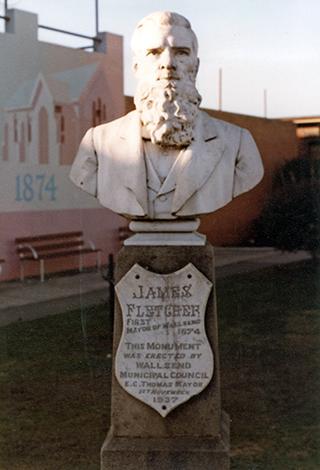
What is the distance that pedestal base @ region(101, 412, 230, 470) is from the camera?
419 cm

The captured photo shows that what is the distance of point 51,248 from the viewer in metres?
11.5

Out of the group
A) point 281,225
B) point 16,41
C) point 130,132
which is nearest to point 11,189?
point 16,41

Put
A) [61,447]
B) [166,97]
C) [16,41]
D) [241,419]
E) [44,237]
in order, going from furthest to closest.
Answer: [44,237]
[16,41]
[241,419]
[61,447]
[166,97]

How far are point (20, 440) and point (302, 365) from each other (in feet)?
9.36

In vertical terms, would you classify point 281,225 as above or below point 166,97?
below

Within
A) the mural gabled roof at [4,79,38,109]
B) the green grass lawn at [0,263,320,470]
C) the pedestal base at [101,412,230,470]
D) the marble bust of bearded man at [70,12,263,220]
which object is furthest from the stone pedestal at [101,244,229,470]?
the mural gabled roof at [4,79,38,109]

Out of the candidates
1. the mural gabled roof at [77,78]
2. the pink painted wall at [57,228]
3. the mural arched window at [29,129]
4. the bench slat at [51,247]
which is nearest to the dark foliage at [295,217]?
the pink painted wall at [57,228]

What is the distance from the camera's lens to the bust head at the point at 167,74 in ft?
13.6

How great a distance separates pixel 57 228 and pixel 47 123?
1.53 metres

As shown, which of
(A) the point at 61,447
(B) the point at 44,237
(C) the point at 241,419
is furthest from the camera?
(B) the point at 44,237

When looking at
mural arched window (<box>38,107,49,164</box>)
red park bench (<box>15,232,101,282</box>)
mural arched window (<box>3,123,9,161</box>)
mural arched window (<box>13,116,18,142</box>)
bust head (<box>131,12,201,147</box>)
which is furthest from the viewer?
mural arched window (<box>38,107,49,164</box>)

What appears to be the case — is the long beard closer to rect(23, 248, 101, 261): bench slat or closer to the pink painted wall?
the pink painted wall

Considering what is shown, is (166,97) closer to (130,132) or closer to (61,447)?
(130,132)

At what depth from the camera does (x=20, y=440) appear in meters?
5.65
